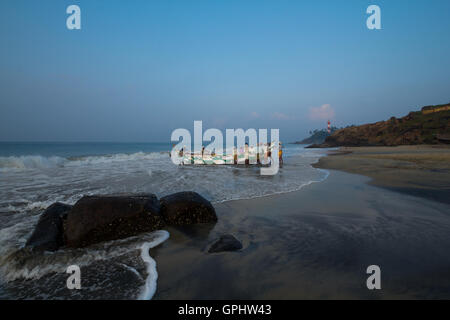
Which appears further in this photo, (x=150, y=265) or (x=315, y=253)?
(x=315, y=253)

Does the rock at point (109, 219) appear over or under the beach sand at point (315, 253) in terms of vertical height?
over

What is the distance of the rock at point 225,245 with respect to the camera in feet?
12.6

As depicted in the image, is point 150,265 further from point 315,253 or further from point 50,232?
point 315,253

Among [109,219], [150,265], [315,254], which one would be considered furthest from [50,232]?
[315,254]

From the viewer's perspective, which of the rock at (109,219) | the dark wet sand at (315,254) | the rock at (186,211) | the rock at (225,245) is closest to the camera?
the dark wet sand at (315,254)

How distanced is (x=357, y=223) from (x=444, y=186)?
6274mm

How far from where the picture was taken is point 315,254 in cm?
365

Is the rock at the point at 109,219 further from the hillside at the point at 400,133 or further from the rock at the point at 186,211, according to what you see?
the hillside at the point at 400,133

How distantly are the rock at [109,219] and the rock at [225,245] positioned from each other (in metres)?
1.71

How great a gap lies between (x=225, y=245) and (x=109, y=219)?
2.50 m

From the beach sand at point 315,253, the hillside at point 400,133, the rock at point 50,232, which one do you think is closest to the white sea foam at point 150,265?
the beach sand at point 315,253

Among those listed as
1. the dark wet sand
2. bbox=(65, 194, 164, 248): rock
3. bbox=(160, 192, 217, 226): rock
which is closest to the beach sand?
the dark wet sand

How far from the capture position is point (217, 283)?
9.50 ft
